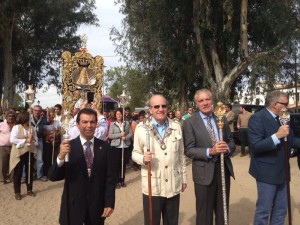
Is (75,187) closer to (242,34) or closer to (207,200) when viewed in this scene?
(207,200)

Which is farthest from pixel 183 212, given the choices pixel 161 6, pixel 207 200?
pixel 161 6

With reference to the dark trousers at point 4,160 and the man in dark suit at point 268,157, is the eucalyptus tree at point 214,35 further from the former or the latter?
the man in dark suit at point 268,157

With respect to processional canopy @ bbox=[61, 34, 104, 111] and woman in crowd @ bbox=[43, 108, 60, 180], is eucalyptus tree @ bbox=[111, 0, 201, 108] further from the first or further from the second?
woman in crowd @ bbox=[43, 108, 60, 180]

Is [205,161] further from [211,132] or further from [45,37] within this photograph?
[45,37]

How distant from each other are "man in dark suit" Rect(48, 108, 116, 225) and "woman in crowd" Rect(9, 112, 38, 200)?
4.93 m

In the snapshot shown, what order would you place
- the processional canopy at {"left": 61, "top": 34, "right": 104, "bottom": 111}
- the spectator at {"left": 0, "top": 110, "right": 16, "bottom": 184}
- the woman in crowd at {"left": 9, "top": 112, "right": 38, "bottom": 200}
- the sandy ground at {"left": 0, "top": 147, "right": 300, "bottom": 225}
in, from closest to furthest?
the sandy ground at {"left": 0, "top": 147, "right": 300, "bottom": 225}
the woman in crowd at {"left": 9, "top": 112, "right": 38, "bottom": 200}
the spectator at {"left": 0, "top": 110, "right": 16, "bottom": 184}
the processional canopy at {"left": 61, "top": 34, "right": 104, "bottom": 111}

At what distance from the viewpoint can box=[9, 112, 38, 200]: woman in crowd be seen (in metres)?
8.50

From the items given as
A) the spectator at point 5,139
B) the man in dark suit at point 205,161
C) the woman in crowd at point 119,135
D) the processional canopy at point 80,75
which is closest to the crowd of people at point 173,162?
the man in dark suit at point 205,161

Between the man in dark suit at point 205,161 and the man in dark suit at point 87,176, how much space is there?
112 cm

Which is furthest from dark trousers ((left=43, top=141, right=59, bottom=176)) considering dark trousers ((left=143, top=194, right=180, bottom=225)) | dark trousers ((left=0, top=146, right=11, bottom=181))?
dark trousers ((left=143, top=194, right=180, bottom=225))

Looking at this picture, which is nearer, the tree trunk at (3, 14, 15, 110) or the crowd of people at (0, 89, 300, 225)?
the crowd of people at (0, 89, 300, 225)

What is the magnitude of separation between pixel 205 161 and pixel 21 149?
5.23 m

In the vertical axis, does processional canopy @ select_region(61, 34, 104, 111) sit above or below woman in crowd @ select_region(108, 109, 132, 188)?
above

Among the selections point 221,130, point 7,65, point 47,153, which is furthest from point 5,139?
point 7,65
